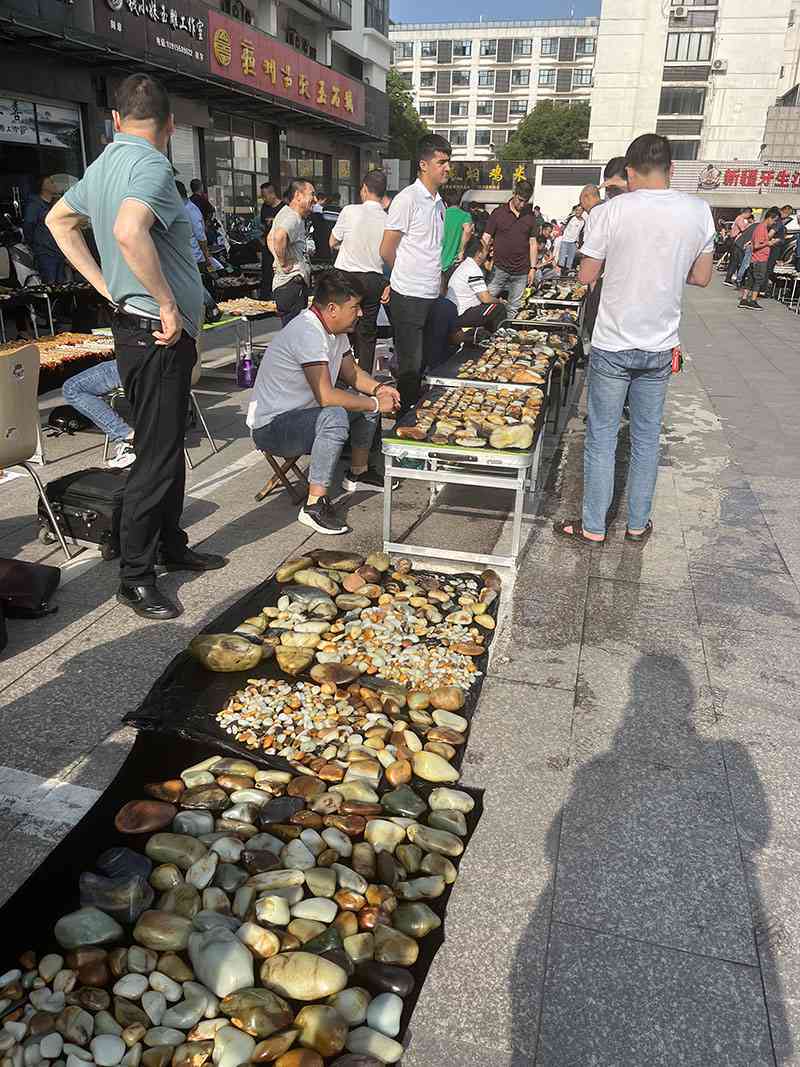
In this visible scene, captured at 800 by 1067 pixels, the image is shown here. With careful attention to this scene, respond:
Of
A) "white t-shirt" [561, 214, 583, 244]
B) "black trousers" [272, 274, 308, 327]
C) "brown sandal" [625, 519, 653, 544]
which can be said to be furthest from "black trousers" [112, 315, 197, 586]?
"white t-shirt" [561, 214, 583, 244]

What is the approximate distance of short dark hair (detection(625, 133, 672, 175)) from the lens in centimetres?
381

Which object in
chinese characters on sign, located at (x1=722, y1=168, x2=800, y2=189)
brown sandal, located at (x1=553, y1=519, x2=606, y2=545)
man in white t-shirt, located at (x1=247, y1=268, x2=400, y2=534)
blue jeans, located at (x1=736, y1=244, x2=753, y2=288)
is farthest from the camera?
chinese characters on sign, located at (x1=722, y1=168, x2=800, y2=189)

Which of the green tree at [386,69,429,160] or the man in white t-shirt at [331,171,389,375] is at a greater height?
the green tree at [386,69,429,160]

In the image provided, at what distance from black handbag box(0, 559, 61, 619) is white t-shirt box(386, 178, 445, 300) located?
346 cm

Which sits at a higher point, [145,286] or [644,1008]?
[145,286]

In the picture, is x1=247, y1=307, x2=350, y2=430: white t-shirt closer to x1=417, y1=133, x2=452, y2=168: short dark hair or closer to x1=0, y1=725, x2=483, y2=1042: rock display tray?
x1=417, y1=133, x2=452, y2=168: short dark hair

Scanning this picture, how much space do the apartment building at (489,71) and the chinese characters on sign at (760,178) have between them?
1497 inches

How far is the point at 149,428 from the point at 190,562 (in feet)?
2.82

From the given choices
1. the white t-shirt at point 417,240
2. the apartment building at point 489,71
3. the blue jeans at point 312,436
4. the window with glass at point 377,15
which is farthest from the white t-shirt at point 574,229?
the apartment building at point 489,71

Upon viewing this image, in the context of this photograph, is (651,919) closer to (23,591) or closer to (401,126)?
(23,591)

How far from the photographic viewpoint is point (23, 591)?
3424 mm

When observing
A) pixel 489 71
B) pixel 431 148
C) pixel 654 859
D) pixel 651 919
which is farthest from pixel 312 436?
pixel 489 71

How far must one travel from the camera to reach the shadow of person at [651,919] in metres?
1.76

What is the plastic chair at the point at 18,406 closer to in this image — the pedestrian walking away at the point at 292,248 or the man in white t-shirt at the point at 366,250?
the man in white t-shirt at the point at 366,250
